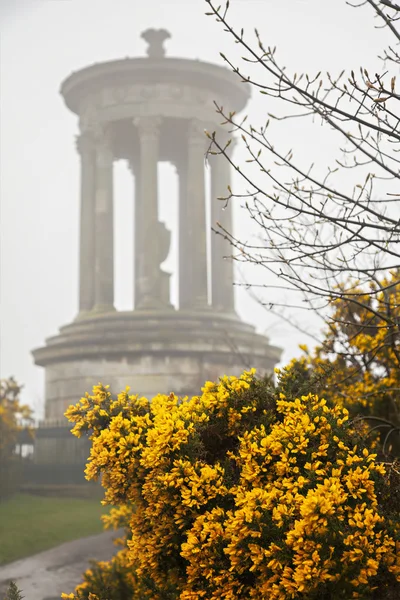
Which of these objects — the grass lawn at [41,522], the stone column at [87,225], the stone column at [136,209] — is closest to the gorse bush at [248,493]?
the grass lawn at [41,522]

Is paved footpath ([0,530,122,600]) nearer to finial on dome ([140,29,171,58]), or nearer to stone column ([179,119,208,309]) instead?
stone column ([179,119,208,309])

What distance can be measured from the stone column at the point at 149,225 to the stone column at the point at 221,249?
2.77m

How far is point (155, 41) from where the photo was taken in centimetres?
3616

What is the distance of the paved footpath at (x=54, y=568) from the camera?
12.6 metres

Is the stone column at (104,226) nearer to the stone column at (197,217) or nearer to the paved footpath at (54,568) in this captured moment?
the stone column at (197,217)

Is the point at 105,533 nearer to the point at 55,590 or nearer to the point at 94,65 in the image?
the point at 55,590

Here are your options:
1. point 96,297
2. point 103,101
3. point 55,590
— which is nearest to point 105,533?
point 55,590

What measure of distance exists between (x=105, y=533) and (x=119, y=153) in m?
Answer: 25.0

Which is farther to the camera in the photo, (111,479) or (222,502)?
(111,479)

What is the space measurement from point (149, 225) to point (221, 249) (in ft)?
12.4

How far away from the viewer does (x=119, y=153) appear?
40.3 meters

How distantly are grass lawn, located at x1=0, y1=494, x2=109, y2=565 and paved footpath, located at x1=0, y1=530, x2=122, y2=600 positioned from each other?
406mm

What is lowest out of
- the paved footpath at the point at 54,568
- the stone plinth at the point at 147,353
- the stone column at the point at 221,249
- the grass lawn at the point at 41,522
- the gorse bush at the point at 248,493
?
the paved footpath at the point at 54,568

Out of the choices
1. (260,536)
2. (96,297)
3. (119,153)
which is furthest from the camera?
(119,153)
